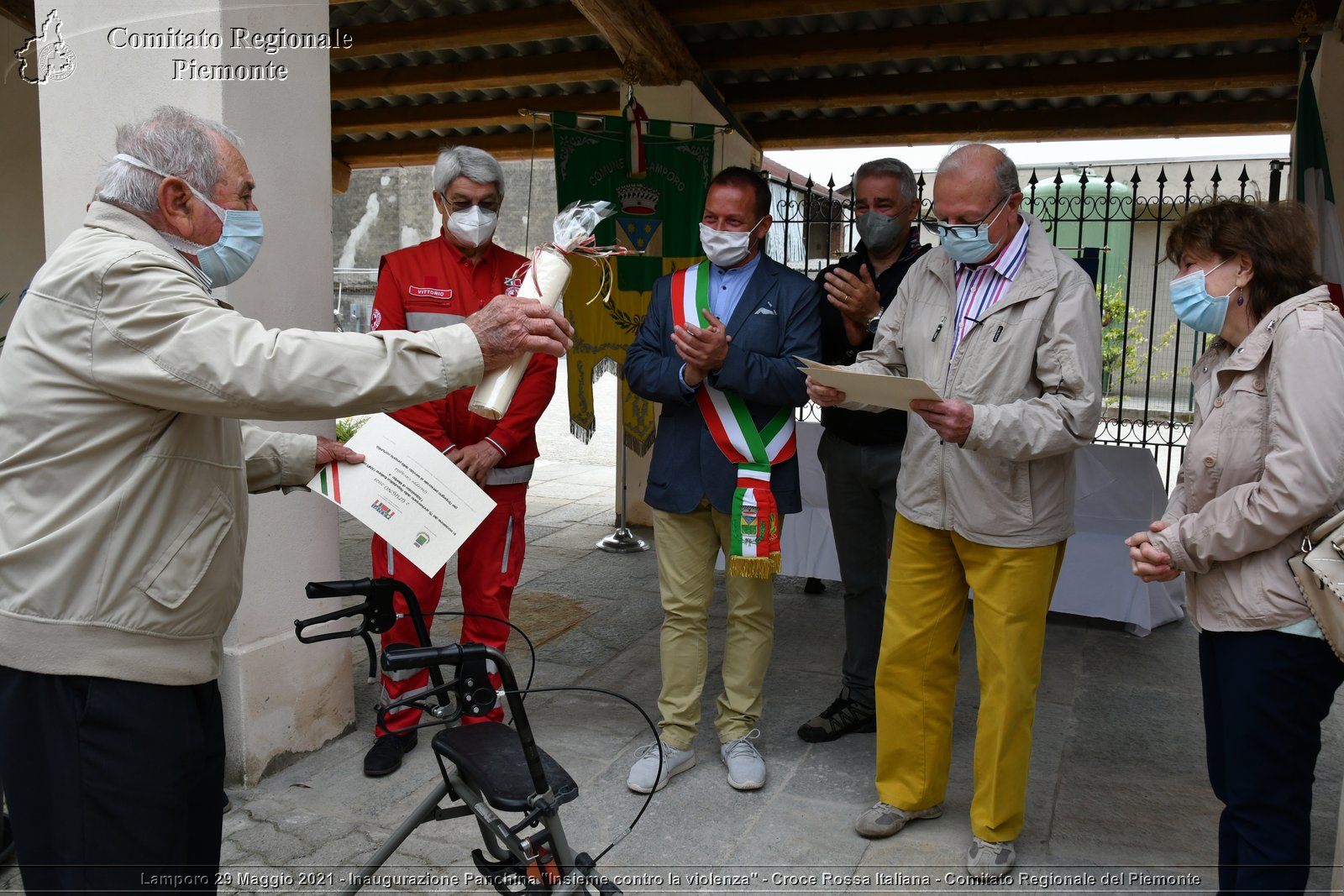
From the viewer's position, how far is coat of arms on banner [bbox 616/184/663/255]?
623cm

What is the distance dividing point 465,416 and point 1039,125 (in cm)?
545

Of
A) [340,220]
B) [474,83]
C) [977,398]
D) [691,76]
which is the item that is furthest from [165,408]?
[340,220]

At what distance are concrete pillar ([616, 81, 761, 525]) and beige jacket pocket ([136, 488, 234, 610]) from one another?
444 centimetres

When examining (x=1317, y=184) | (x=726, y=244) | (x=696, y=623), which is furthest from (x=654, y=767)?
(x=1317, y=184)

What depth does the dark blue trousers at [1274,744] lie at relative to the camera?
2.27 m

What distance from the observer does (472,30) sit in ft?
22.0

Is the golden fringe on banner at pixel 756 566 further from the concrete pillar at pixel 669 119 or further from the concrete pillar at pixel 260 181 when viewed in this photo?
the concrete pillar at pixel 669 119

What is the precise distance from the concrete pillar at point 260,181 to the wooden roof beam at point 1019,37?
3.71 metres

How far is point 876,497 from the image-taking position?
3902 mm

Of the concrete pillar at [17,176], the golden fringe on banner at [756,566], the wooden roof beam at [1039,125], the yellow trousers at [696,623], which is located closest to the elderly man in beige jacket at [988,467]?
the golden fringe on banner at [756,566]

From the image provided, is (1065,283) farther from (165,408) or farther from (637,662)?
(637,662)

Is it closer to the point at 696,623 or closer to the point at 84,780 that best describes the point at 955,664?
Result: the point at 696,623

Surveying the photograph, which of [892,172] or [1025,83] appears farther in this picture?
[1025,83]

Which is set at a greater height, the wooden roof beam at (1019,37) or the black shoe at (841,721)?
the wooden roof beam at (1019,37)
